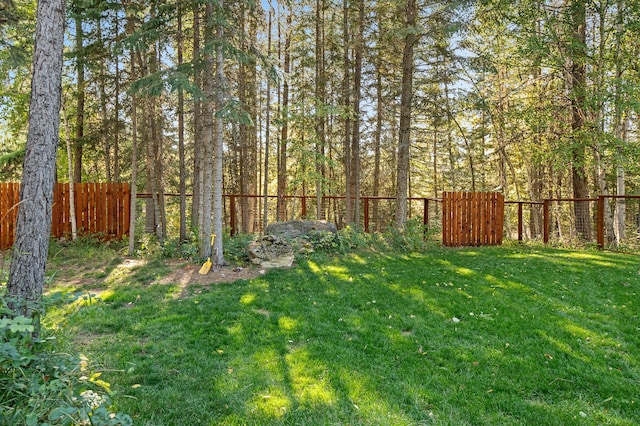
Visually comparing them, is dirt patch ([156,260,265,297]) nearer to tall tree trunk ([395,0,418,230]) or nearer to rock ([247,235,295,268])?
rock ([247,235,295,268])

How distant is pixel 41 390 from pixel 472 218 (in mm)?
8520

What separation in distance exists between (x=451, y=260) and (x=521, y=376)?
4037mm

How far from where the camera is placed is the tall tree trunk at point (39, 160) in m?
2.29

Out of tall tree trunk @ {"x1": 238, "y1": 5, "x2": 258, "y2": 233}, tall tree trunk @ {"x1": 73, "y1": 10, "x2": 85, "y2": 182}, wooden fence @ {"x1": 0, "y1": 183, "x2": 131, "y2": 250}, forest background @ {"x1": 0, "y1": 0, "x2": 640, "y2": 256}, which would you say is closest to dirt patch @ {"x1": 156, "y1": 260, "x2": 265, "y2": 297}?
forest background @ {"x1": 0, "y1": 0, "x2": 640, "y2": 256}

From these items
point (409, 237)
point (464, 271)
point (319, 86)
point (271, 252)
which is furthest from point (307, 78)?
point (464, 271)

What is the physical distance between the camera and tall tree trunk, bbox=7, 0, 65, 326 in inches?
90.2

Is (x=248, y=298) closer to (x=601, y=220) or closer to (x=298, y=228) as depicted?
(x=298, y=228)

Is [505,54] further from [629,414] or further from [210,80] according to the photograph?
[629,414]

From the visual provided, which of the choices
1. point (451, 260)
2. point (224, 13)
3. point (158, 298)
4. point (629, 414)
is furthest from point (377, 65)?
point (629, 414)

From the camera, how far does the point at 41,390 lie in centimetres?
150

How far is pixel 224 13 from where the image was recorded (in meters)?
5.55

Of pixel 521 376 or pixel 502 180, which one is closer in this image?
pixel 521 376

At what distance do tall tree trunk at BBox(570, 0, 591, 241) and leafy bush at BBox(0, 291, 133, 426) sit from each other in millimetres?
9492

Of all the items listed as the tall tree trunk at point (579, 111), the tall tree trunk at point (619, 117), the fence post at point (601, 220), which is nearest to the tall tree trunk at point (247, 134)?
the tall tree trunk at point (579, 111)
